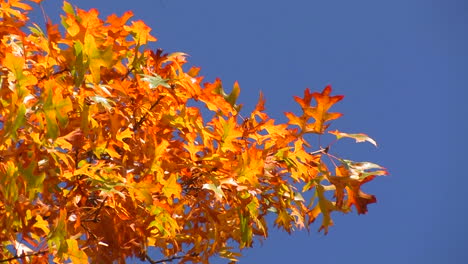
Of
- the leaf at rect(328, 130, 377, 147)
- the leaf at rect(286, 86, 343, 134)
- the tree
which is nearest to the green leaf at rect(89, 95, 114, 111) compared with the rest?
the tree

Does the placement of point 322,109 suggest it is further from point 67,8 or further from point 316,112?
point 67,8

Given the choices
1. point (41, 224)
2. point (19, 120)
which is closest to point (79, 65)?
point (19, 120)

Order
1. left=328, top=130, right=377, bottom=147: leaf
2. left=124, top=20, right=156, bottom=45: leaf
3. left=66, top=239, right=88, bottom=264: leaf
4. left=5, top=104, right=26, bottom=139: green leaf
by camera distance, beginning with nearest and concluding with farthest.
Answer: left=5, top=104, right=26, bottom=139: green leaf
left=66, top=239, right=88, bottom=264: leaf
left=328, top=130, right=377, bottom=147: leaf
left=124, top=20, right=156, bottom=45: leaf

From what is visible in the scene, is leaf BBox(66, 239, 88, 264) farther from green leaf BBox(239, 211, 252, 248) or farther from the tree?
green leaf BBox(239, 211, 252, 248)

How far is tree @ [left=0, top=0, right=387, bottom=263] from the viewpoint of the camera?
1.64m

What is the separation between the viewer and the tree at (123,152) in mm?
1643

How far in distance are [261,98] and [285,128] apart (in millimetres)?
164

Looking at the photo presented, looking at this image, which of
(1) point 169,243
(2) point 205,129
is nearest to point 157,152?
(2) point 205,129

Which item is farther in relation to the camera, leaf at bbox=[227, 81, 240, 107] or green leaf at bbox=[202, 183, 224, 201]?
leaf at bbox=[227, 81, 240, 107]

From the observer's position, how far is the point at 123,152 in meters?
1.95

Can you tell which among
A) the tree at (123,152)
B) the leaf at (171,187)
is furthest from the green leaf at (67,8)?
the leaf at (171,187)

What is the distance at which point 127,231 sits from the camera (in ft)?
6.30

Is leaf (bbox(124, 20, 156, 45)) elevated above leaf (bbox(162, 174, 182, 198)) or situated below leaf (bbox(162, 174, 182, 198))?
above

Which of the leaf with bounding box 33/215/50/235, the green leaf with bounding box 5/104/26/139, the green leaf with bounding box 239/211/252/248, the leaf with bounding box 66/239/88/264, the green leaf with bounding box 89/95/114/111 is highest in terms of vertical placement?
the green leaf with bounding box 89/95/114/111
